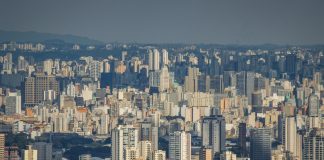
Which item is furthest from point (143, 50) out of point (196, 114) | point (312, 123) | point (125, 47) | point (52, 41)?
point (312, 123)

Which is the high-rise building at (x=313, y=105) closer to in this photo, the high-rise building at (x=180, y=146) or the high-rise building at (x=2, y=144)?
the high-rise building at (x=180, y=146)

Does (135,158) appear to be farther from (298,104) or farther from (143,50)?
(143,50)

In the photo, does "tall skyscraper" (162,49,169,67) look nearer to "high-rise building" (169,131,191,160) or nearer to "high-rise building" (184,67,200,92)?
"high-rise building" (184,67,200,92)

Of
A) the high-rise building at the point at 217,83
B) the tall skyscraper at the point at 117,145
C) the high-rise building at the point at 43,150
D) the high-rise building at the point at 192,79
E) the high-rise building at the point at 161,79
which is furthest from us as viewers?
the high-rise building at the point at 161,79

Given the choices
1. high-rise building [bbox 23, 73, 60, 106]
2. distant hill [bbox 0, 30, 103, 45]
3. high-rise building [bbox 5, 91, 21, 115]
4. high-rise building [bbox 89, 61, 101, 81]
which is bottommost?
high-rise building [bbox 5, 91, 21, 115]

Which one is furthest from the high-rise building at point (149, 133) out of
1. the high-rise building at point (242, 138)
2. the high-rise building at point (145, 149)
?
the high-rise building at point (242, 138)

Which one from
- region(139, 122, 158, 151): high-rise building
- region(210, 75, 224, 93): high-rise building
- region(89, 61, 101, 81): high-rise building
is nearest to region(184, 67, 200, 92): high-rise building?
region(210, 75, 224, 93): high-rise building
